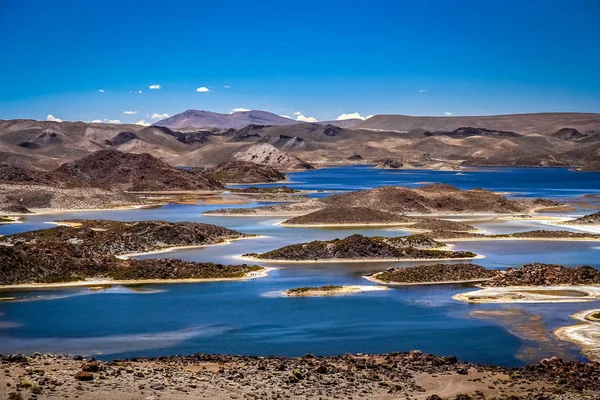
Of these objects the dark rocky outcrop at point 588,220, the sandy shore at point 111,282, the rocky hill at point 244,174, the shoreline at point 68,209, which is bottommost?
the sandy shore at point 111,282

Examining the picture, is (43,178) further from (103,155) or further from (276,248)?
(276,248)

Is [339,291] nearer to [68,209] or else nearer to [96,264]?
[96,264]

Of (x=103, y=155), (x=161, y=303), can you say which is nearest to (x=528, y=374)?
(x=161, y=303)

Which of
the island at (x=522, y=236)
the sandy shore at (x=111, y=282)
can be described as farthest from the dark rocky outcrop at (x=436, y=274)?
the island at (x=522, y=236)

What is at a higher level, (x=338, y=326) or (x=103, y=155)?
(x=103, y=155)

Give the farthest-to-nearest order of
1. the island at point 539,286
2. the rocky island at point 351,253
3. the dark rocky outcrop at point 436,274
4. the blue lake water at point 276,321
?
the rocky island at point 351,253, the dark rocky outcrop at point 436,274, the island at point 539,286, the blue lake water at point 276,321

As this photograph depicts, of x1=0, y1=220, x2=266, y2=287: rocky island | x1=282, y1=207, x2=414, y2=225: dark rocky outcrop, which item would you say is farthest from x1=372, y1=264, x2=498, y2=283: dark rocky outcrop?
x1=282, y1=207, x2=414, y2=225: dark rocky outcrop

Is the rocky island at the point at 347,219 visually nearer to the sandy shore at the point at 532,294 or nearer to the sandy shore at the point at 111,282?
the sandy shore at the point at 111,282
